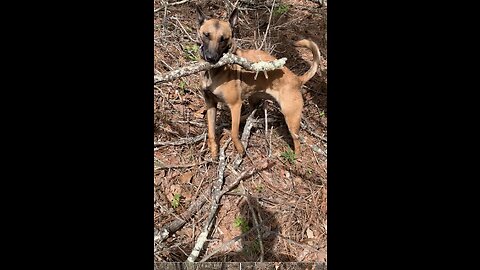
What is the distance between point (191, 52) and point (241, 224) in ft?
3.63

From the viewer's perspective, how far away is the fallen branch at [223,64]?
3.30 m

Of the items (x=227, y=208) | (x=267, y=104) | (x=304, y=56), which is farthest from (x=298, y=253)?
(x=304, y=56)

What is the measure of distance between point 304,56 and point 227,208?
1090 mm

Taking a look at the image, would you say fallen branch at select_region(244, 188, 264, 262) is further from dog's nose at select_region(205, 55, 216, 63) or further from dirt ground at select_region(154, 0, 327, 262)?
dog's nose at select_region(205, 55, 216, 63)

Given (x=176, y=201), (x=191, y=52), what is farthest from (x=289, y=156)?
(x=191, y=52)

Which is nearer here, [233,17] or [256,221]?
[256,221]

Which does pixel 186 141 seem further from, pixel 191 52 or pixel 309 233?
pixel 309 233

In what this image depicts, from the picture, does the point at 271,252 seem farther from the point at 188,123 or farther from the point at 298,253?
the point at 188,123

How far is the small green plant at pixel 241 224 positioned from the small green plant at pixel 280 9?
1.33 meters

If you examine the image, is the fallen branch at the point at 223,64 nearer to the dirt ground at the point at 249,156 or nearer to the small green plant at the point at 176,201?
the dirt ground at the point at 249,156

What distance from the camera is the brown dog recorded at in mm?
3422

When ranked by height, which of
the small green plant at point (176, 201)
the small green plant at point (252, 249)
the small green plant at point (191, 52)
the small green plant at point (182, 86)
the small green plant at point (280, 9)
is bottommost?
the small green plant at point (252, 249)

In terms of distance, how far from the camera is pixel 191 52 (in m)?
3.51

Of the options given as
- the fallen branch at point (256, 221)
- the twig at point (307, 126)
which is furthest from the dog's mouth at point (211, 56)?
the fallen branch at point (256, 221)
